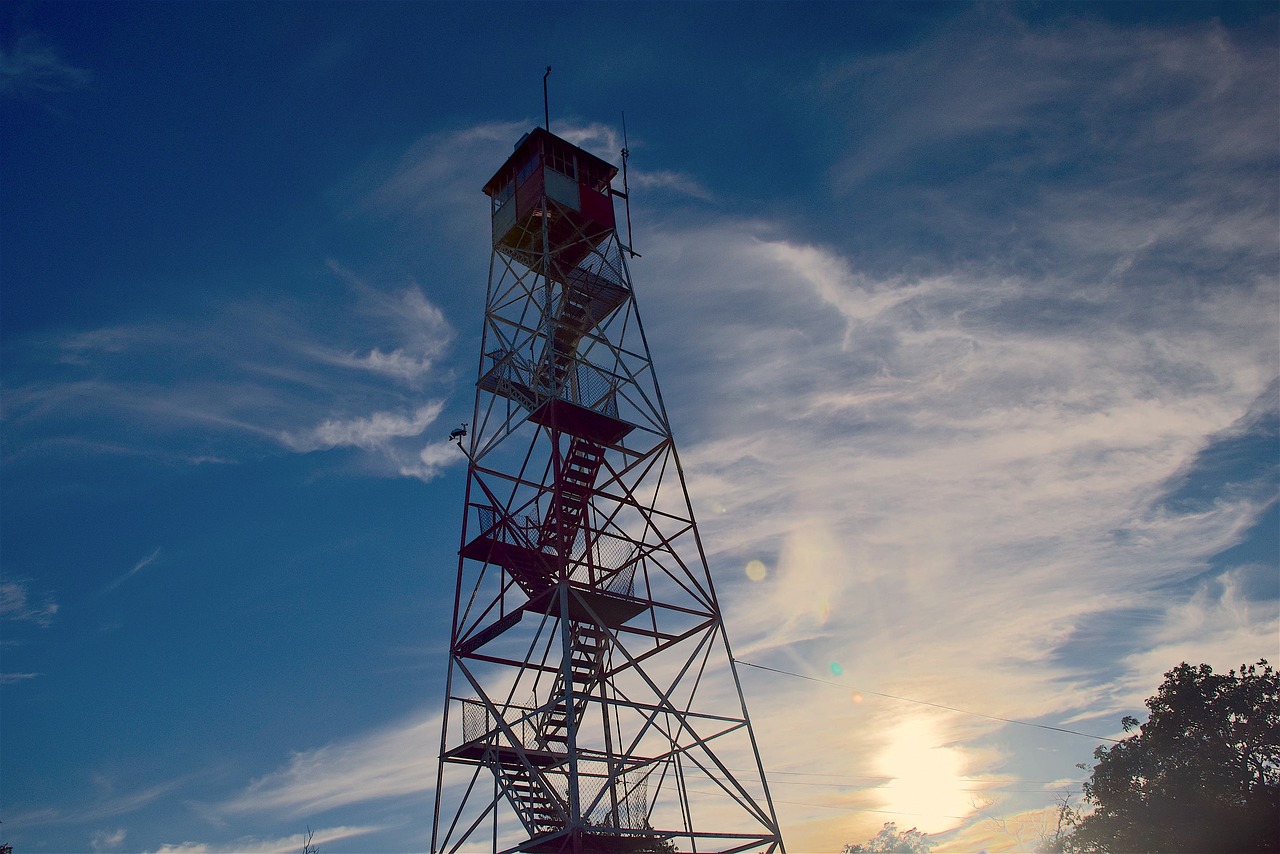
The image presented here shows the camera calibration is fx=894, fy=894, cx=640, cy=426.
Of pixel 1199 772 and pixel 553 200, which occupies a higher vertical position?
pixel 553 200

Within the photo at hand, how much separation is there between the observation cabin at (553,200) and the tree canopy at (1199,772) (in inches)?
1514

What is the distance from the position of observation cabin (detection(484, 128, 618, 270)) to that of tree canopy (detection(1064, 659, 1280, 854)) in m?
38.5

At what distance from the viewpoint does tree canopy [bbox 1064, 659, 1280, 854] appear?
40531mm

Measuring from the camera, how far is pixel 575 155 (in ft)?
95.0

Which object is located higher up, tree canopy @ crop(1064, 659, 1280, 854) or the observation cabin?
the observation cabin

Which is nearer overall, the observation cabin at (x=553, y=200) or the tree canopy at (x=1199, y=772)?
the observation cabin at (x=553, y=200)

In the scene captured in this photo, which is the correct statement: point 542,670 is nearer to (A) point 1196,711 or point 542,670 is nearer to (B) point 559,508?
(B) point 559,508

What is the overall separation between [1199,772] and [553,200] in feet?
134

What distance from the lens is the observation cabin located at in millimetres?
27672

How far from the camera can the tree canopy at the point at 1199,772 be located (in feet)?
133

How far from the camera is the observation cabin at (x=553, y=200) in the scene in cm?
2767

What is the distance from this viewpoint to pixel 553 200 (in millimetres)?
27266

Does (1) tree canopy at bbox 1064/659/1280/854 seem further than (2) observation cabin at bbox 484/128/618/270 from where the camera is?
Yes

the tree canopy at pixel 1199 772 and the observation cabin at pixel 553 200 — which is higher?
the observation cabin at pixel 553 200
